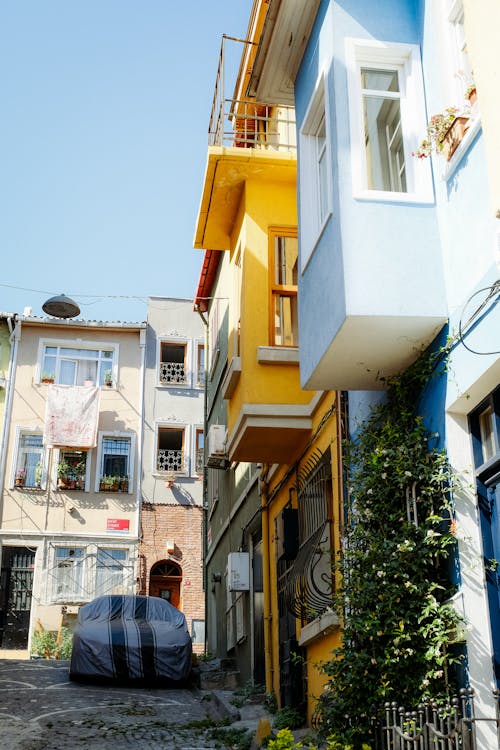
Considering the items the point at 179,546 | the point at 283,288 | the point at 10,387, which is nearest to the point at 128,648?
the point at 283,288

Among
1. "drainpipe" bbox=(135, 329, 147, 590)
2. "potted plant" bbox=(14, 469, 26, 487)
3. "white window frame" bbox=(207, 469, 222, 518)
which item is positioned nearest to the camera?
"white window frame" bbox=(207, 469, 222, 518)

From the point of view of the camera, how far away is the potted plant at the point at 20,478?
28617 mm

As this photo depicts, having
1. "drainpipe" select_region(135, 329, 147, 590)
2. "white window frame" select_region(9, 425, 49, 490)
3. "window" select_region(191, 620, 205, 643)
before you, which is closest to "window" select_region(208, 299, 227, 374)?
"drainpipe" select_region(135, 329, 147, 590)

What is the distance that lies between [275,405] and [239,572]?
502 centimetres

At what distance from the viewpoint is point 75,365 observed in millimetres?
30594

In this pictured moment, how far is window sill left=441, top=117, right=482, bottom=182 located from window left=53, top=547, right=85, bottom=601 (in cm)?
2322

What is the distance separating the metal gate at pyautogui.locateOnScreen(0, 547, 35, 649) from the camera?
27.5m

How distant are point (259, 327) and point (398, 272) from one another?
4688mm

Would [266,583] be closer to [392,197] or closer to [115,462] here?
[392,197]

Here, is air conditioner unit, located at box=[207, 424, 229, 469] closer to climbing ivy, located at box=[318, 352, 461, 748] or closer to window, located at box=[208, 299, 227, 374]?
window, located at box=[208, 299, 227, 374]

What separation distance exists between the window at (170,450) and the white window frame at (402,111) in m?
23.3

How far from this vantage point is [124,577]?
1123 inches

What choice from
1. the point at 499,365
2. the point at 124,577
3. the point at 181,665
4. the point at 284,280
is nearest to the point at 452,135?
the point at 499,365

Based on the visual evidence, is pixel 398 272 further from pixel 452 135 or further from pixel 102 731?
pixel 102 731
